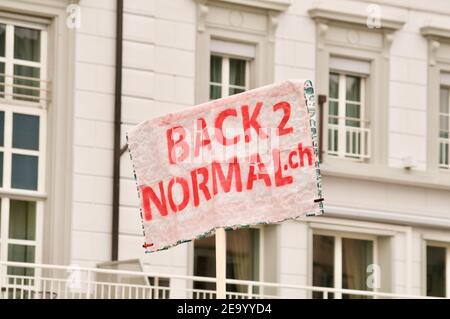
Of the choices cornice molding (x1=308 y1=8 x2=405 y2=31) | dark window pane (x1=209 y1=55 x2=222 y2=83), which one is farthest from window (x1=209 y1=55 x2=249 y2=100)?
cornice molding (x1=308 y1=8 x2=405 y2=31)

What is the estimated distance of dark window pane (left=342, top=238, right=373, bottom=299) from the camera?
110 feet

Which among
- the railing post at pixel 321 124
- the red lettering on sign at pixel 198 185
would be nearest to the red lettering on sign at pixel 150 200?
the red lettering on sign at pixel 198 185

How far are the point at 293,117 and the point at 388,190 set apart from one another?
16.7m

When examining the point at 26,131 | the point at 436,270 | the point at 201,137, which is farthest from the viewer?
the point at 436,270

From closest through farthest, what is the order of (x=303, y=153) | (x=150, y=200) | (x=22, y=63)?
1. (x=303, y=153)
2. (x=150, y=200)
3. (x=22, y=63)

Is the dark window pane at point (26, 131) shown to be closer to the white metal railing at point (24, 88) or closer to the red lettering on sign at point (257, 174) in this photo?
the white metal railing at point (24, 88)

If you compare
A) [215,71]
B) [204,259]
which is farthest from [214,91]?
[204,259]

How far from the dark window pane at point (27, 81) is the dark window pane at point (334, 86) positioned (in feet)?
17.2

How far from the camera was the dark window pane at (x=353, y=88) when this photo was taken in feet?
112

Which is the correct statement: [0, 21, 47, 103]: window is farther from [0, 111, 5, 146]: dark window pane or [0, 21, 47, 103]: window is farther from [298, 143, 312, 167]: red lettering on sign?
[298, 143, 312, 167]: red lettering on sign

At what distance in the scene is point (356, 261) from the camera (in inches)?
1329

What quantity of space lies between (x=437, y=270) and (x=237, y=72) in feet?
15.6

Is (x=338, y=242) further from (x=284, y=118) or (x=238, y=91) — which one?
(x=284, y=118)

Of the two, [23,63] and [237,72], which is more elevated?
[237,72]
